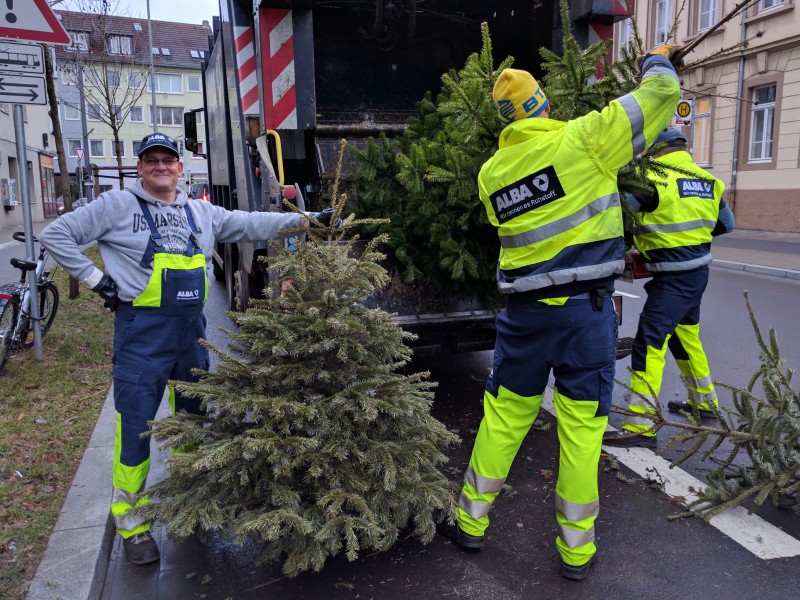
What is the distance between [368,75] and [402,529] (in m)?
3.75

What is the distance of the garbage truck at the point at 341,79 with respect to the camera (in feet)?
14.7

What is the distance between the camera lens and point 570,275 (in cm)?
268

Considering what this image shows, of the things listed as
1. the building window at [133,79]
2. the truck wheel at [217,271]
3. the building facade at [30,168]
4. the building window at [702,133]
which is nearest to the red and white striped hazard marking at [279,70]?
the truck wheel at [217,271]

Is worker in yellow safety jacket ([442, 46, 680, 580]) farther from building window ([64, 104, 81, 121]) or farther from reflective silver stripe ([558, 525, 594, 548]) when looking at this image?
building window ([64, 104, 81, 121])

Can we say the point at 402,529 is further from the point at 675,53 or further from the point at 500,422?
the point at 675,53

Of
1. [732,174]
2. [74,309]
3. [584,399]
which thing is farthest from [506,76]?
[732,174]

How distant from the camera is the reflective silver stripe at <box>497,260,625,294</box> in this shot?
2.68 meters

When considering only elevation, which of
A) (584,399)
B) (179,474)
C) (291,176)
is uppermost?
(291,176)

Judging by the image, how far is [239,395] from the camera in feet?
9.11

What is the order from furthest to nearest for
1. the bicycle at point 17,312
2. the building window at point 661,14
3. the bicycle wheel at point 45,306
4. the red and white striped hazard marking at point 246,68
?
the building window at point 661,14, the bicycle wheel at point 45,306, the bicycle at point 17,312, the red and white striped hazard marking at point 246,68

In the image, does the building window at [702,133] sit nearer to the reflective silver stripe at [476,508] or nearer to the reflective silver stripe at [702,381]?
the reflective silver stripe at [702,381]

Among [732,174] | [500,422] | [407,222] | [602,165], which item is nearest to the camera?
[602,165]

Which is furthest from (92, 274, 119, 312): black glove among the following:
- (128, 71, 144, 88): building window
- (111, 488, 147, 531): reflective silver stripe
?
(128, 71, 144, 88): building window

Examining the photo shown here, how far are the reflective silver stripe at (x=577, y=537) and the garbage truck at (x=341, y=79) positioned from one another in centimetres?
181
